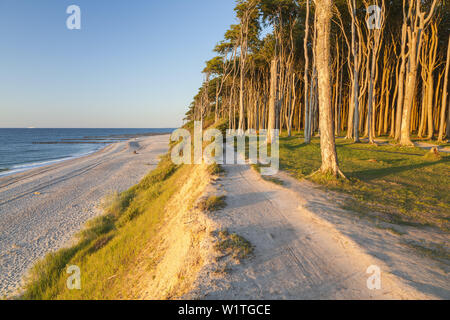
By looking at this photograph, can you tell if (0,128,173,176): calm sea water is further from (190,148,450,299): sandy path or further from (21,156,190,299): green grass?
(190,148,450,299): sandy path

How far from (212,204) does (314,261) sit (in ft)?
9.97

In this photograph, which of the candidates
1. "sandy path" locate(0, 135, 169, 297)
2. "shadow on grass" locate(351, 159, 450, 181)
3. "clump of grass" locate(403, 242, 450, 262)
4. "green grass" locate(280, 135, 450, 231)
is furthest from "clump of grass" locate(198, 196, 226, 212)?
"shadow on grass" locate(351, 159, 450, 181)

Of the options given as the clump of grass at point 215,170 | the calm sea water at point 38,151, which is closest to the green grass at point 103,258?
the clump of grass at point 215,170

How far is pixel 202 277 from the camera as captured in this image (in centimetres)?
360

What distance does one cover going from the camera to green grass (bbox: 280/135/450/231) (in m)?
5.95

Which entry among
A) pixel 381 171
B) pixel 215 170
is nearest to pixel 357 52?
pixel 381 171

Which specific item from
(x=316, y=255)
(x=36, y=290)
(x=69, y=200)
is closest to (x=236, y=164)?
(x=316, y=255)

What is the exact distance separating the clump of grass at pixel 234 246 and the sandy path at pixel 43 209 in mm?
6111

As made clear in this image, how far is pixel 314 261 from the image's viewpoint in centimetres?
390

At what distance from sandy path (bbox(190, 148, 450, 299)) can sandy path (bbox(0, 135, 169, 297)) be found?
653 cm

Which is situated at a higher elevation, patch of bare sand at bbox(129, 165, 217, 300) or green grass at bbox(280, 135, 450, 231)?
green grass at bbox(280, 135, 450, 231)

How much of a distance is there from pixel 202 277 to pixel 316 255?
2.03 m

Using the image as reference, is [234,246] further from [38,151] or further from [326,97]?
[38,151]

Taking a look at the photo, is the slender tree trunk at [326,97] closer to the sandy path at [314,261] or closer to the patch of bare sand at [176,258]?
the sandy path at [314,261]
